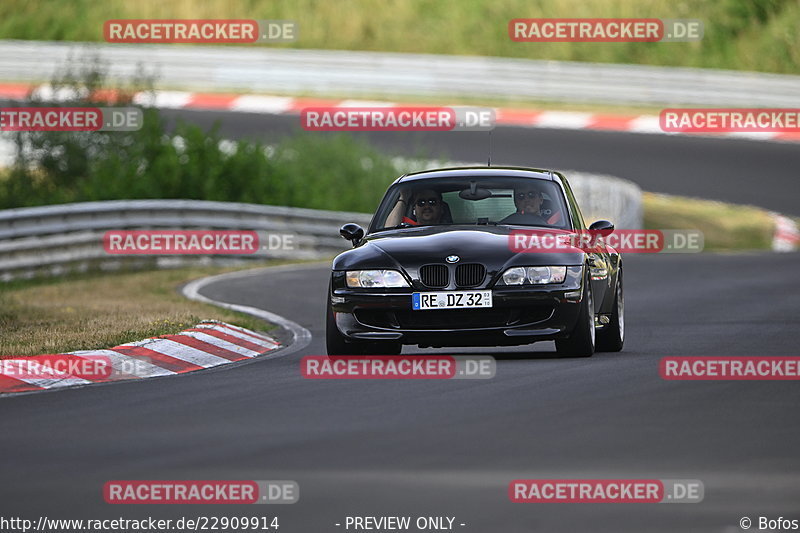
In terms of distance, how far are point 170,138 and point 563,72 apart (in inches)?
591

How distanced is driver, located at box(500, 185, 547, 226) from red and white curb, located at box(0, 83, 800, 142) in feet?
Answer: 84.3

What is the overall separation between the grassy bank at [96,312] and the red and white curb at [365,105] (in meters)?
16.8

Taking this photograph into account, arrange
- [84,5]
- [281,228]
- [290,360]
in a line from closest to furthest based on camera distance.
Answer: [290,360] → [281,228] → [84,5]

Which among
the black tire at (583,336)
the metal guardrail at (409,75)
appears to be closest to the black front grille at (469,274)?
the black tire at (583,336)

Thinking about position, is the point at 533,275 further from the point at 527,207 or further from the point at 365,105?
the point at 365,105

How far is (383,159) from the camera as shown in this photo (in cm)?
3169

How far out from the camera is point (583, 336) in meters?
11.5

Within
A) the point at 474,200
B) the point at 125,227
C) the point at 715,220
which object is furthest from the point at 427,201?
the point at 715,220

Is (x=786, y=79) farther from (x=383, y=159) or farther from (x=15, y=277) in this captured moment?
(x=15, y=277)

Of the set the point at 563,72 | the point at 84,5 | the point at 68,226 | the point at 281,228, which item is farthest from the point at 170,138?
the point at 84,5

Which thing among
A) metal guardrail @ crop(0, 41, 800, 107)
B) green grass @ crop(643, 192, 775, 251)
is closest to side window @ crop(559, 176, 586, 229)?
green grass @ crop(643, 192, 775, 251)

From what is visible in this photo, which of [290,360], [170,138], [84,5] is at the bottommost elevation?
[290,360]

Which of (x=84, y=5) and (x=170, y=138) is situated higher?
(x=84, y=5)

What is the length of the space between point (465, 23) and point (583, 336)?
124ft
